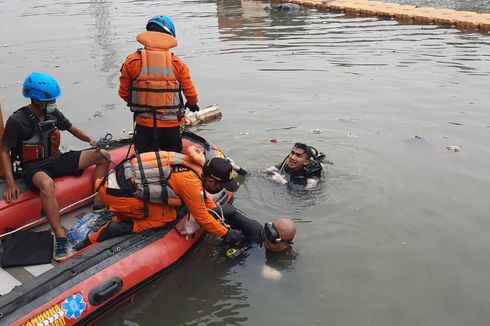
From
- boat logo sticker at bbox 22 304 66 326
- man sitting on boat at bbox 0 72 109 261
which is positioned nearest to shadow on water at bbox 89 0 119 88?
man sitting on boat at bbox 0 72 109 261

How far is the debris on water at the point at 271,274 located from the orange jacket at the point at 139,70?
2035 millimetres

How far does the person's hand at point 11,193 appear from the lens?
514cm

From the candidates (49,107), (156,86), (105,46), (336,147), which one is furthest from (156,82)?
(105,46)

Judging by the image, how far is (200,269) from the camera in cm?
523

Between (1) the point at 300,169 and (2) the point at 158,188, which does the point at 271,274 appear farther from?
(1) the point at 300,169

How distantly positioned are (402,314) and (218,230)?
1893 mm

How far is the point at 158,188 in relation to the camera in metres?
Answer: 4.65

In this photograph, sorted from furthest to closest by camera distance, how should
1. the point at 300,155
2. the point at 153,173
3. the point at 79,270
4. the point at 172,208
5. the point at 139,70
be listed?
the point at 300,155 < the point at 139,70 < the point at 172,208 < the point at 153,173 < the point at 79,270

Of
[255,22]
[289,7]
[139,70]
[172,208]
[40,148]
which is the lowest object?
[172,208]

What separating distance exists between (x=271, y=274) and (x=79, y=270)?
1.91 meters

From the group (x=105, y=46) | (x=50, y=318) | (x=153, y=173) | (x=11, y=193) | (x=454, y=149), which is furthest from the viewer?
(x=105, y=46)

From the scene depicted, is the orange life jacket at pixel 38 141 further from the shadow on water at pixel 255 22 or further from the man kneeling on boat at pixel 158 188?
the shadow on water at pixel 255 22

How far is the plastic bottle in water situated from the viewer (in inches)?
200

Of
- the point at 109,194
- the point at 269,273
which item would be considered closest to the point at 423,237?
the point at 269,273
